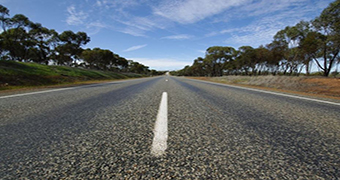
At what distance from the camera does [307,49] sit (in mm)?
26250

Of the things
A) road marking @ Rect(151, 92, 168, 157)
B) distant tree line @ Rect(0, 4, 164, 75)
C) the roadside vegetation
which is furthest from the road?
distant tree line @ Rect(0, 4, 164, 75)

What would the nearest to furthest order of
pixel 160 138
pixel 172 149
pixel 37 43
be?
pixel 172 149 → pixel 160 138 → pixel 37 43

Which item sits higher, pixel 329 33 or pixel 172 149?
pixel 329 33

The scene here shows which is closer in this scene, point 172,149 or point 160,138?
point 172,149

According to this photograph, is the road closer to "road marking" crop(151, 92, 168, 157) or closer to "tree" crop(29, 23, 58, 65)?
"road marking" crop(151, 92, 168, 157)

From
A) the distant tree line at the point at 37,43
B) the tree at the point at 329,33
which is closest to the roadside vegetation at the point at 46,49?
the distant tree line at the point at 37,43

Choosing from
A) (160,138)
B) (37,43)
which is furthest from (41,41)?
(160,138)

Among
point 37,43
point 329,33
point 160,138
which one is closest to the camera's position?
point 160,138

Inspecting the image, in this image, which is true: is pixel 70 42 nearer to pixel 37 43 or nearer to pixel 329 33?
pixel 37 43

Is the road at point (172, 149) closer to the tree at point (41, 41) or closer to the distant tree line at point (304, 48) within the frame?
the distant tree line at point (304, 48)

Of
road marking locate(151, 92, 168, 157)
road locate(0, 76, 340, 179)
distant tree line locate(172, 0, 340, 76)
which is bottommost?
road locate(0, 76, 340, 179)

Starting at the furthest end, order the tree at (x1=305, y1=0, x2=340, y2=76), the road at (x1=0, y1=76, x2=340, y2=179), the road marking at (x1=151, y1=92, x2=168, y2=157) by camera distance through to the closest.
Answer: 1. the tree at (x1=305, y1=0, x2=340, y2=76)
2. the road marking at (x1=151, y1=92, x2=168, y2=157)
3. the road at (x1=0, y1=76, x2=340, y2=179)

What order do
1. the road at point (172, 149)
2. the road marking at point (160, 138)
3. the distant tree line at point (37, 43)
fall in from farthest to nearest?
the distant tree line at point (37, 43)
the road marking at point (160, 138)
the road at point (172, 149)

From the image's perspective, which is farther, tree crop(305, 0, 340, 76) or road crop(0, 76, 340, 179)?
tree crop(305, 0, 340, 76)
